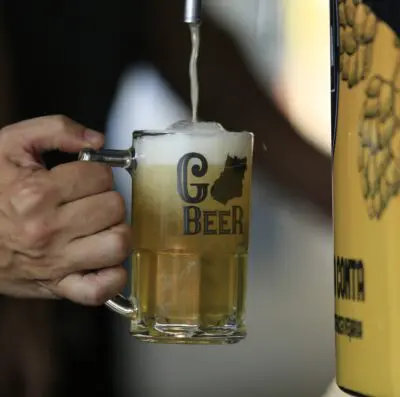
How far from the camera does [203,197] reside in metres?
0.54

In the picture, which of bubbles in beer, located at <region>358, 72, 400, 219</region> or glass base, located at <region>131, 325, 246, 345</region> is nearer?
bubbles in beer, located at <region>358, 72, 400, 219</region>

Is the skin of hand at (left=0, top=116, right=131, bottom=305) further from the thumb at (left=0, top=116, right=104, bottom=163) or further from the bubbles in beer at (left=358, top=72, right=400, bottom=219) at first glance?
the bubbles in beer at (left=358, top=72, right=400, bottom=219)

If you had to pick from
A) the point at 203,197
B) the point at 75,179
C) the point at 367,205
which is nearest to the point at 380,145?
the point at 367,205

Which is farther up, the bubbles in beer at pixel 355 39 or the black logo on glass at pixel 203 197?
the bubbles in beer at pixel 355 39

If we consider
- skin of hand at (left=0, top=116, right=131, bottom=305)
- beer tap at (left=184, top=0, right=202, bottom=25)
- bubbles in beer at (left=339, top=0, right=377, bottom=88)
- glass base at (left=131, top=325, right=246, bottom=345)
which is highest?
beer tap at (left=184, top=0, right=202, bottom=25)

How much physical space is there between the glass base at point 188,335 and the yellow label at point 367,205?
182mm

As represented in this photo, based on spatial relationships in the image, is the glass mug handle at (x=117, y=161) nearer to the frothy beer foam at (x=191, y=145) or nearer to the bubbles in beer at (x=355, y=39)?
the frothy beer foam at (x=191, y=145)

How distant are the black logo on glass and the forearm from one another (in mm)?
157

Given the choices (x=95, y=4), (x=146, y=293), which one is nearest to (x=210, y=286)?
(x=146, y=293)

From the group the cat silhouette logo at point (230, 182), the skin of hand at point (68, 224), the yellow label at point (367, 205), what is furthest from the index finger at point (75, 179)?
the yellow label at point (367, 205)

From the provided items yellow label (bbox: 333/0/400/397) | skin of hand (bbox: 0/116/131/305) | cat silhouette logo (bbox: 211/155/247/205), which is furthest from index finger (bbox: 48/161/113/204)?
yellow label (bbox: 333/0/400/397)

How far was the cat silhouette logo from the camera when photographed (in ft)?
1.77

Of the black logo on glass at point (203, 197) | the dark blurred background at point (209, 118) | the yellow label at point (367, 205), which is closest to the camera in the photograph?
the yellow label at point (367, 205)

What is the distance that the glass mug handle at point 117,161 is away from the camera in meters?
0.57
